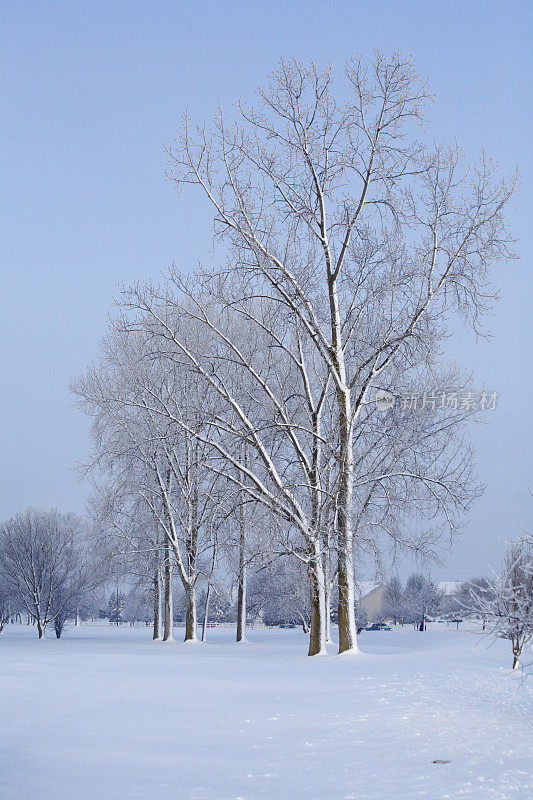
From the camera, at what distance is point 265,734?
20.7 feet

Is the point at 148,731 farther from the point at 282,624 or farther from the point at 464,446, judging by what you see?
the point at 282,624

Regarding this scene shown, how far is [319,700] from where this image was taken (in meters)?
8.12

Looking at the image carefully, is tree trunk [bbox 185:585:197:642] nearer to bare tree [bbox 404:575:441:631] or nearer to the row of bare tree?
the row of bare tree

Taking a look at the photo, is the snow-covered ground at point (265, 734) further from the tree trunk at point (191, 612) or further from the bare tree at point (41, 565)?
the bare tree at point (41, 565)

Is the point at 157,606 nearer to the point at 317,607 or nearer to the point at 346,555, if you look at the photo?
the point at 317,607

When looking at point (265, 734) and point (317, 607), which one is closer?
point (265, 734)

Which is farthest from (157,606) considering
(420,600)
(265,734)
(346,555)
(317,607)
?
(420,600)

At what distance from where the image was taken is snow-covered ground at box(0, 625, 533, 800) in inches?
186

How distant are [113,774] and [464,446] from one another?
1096cm

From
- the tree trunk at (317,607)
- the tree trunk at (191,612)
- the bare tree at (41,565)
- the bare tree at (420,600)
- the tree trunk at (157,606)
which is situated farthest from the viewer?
Answer: the bare tree at (420,600)

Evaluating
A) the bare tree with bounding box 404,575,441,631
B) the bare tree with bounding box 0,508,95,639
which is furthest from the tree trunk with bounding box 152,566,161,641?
the bare tree with bounding box 404,575,441,631

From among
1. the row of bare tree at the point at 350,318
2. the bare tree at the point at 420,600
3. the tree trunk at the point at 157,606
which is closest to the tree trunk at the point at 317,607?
the row of bare tree at the point at 350,318

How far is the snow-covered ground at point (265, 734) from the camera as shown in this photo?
4.73m

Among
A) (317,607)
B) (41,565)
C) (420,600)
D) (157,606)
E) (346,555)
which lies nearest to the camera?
(346,555)
